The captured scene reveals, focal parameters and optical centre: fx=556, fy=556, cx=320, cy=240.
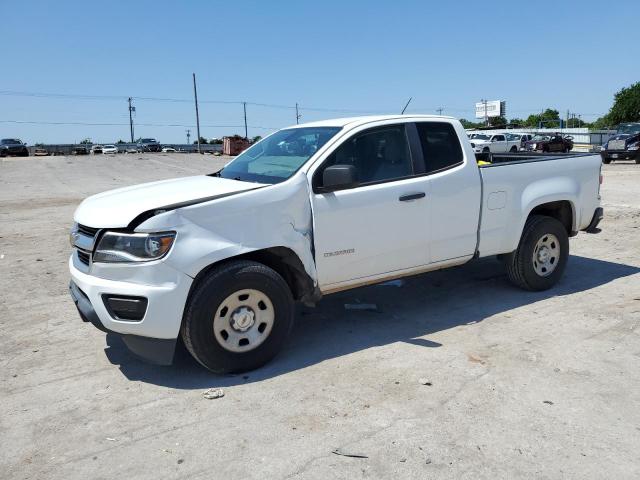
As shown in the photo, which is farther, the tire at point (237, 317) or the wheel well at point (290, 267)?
the wheel well at point (290, 267)

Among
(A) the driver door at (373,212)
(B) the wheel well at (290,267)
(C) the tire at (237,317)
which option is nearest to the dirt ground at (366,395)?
(C) the tire at (237,317)

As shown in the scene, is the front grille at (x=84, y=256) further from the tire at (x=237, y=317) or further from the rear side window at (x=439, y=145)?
the rear side window at (x=439, y=145)

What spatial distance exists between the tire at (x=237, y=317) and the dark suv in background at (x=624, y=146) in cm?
2632

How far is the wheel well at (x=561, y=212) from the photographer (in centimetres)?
611

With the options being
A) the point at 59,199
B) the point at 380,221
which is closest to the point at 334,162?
the point at 380,221

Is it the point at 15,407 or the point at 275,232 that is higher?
the point at 275,232

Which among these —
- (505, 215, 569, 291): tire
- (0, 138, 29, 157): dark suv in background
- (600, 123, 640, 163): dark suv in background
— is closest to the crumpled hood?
(505, 215, 569, 291): tire

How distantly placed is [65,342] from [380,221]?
294cm

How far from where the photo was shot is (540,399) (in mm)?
3619

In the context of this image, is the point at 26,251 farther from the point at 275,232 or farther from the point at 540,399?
the point at 540,399

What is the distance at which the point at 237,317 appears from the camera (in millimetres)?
4051

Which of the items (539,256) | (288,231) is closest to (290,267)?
(288,231)

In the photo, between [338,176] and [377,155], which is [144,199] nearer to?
[338,176]

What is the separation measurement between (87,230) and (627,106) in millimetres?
99090
